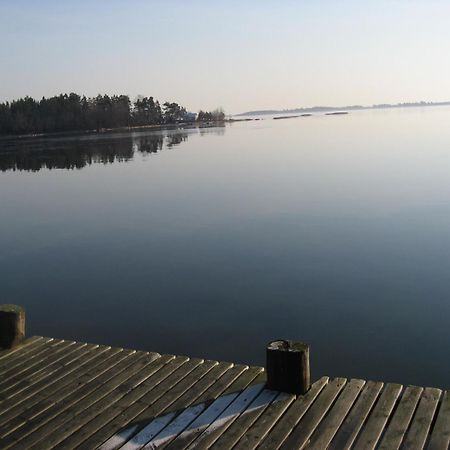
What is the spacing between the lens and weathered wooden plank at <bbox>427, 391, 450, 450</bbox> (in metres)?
4.92

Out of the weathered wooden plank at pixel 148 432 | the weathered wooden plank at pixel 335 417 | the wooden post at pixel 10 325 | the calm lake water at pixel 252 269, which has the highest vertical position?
the wooden post at pixel 10 325

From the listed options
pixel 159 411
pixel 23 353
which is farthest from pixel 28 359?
pixel 159 411

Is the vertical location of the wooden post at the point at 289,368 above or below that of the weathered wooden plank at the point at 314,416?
above

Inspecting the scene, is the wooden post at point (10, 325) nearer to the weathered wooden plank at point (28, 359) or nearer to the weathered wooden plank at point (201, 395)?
the weathered wooden plank at point (28, 359)

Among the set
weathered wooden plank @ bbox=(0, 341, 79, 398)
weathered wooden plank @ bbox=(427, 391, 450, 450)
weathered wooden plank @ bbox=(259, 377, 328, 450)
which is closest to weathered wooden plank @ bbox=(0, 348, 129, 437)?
weathered wooden plank @ bbox=(0, 341, 79, 398)

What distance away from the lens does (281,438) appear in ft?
17.1

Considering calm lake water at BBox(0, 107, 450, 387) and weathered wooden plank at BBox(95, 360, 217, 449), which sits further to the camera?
calm lake water at BBox(0, 107, 450, 387)

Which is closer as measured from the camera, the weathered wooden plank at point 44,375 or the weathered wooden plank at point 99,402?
the weathered wooden plank at point 99,402

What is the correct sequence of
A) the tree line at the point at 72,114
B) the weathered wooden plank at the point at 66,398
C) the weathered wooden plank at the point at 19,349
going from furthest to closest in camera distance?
the tree line at the point at 72,114 → the weathered wooden plank at the point at 19,349 → the weathered wooden plank at the point at 66,398

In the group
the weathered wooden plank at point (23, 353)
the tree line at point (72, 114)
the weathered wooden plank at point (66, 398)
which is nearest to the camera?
the weathered wooden plank at point (66, 398)

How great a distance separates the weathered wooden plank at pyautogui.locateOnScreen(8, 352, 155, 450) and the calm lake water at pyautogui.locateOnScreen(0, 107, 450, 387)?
207cm

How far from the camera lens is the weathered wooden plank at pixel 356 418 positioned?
508 cm

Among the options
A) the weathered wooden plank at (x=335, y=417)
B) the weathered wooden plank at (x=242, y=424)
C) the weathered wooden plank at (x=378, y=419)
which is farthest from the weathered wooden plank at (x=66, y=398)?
the weathered wooden plank at (x=378, y=419)

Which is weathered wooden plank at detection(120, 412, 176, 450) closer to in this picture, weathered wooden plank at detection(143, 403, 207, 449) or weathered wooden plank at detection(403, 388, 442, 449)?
weathered wooden plank at detection(143, 403, 207, 449)
